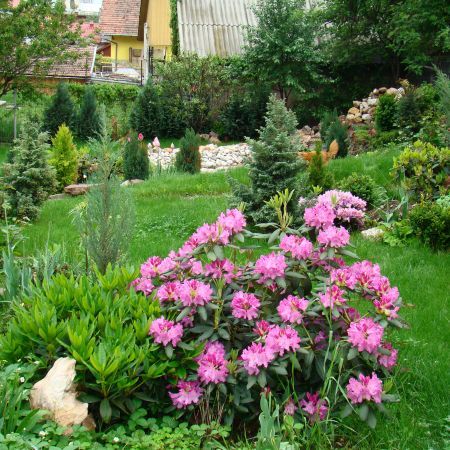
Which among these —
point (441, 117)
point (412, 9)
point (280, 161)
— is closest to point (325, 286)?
point (280, 161)

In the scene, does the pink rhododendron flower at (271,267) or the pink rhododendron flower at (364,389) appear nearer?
the pink rhododendron flower at (364,389)

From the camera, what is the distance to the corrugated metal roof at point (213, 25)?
26.2m

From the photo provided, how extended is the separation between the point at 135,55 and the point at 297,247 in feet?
173

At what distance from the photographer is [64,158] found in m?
12.6

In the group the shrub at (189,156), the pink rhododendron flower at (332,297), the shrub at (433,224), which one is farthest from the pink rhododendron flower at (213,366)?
the shrub at (189,156)

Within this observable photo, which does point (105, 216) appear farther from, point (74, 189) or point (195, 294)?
point (74, 189)

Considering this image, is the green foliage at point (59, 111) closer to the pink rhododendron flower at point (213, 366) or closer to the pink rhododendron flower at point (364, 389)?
the pink rhododendron flower at point (213, 366)

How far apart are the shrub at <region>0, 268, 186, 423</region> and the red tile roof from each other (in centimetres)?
5094

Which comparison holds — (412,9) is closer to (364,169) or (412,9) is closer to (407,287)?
(364,169)

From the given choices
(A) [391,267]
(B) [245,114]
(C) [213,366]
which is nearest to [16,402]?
(C) [213,366]

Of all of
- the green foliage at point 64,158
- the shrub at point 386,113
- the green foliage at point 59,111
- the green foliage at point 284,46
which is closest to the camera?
the green foliage at point 64,158

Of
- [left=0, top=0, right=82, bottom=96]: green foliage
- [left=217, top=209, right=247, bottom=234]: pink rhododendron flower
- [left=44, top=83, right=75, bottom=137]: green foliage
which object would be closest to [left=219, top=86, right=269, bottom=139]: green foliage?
[left=44, top=83, right=75, bottom=137]: green foliage

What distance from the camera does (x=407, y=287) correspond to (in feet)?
18.4

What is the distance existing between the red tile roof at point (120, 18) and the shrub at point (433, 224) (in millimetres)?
48180
